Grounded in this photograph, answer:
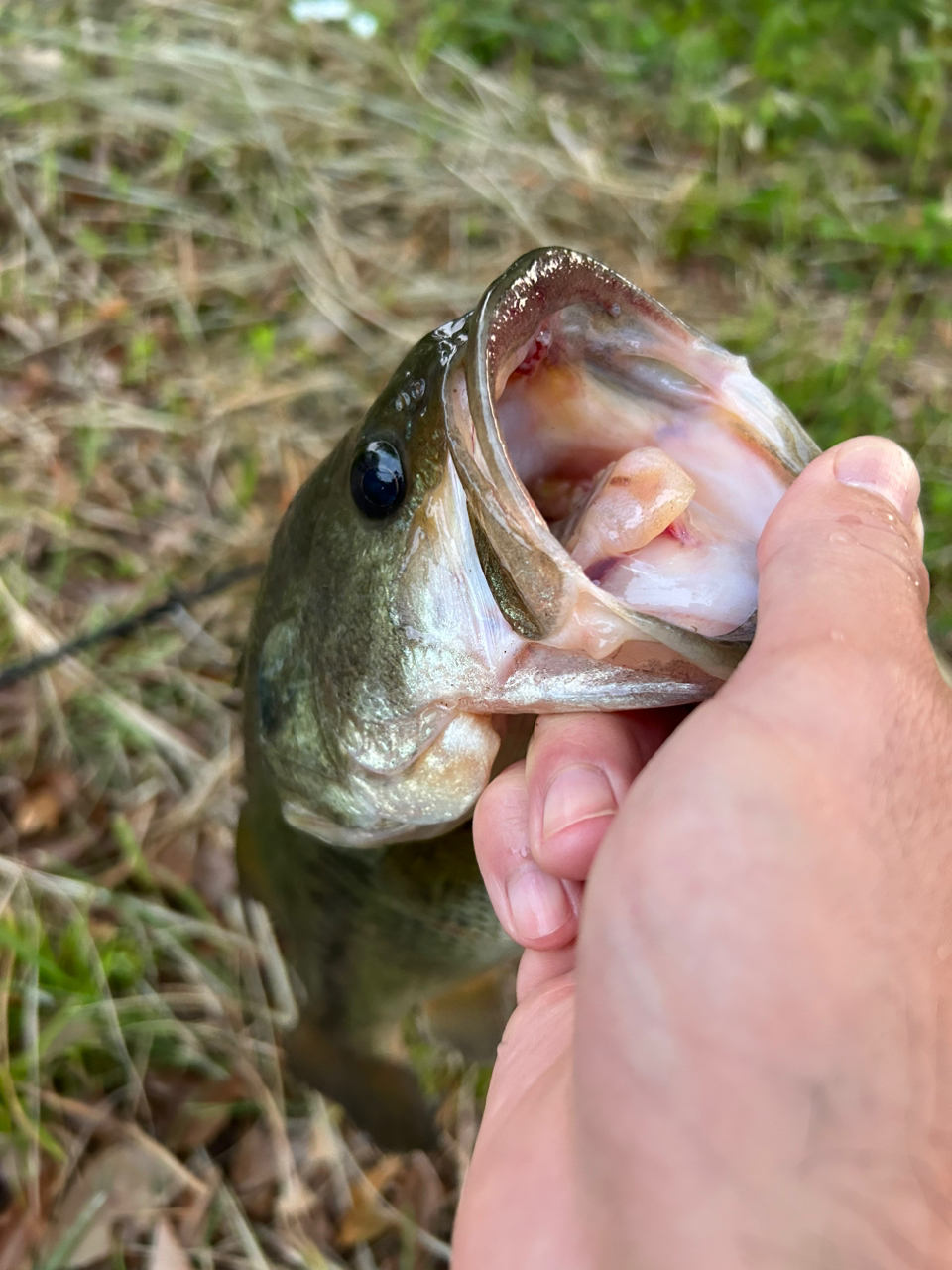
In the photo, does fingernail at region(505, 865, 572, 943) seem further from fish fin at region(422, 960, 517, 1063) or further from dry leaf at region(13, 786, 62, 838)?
dry leaf at region(13, 786, 62, 838)

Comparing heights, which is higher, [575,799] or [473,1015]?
[575,799]

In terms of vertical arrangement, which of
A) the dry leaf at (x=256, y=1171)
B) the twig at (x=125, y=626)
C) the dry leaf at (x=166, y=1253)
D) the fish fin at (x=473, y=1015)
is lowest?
the dry leaf at (x=256, y=1171)

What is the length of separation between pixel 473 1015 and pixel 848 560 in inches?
63.1

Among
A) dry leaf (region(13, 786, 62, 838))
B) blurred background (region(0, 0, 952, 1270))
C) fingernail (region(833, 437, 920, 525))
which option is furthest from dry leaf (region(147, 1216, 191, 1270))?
fingernail (region(833, 437, 920, 525))

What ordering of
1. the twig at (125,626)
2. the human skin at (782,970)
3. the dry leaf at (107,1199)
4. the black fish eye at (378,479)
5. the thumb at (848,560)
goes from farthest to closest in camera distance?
the twig at (125,626) → the dry leaf at (107,1199) → the black fish eye at (378,479) → the thumb at (848,560) → the human skin at (782,970)

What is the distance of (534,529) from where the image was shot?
866mm

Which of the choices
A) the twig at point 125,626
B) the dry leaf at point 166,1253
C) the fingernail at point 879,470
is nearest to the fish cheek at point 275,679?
the fingernail at point 879,470

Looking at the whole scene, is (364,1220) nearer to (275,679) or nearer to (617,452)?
(275,679)

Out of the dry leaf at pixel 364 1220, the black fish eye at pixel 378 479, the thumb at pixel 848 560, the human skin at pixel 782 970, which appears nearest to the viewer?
the human skin at pixel 782 970

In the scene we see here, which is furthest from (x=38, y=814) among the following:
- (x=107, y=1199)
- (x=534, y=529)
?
(x=534, y=529)

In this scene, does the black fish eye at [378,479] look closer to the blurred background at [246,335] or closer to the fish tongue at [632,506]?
the fish tongue at [632,506]

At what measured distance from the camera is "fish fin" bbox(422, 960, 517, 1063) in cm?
204

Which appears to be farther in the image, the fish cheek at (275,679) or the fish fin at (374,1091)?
the fish fin at (374,1091)

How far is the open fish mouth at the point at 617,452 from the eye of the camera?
876 mm
